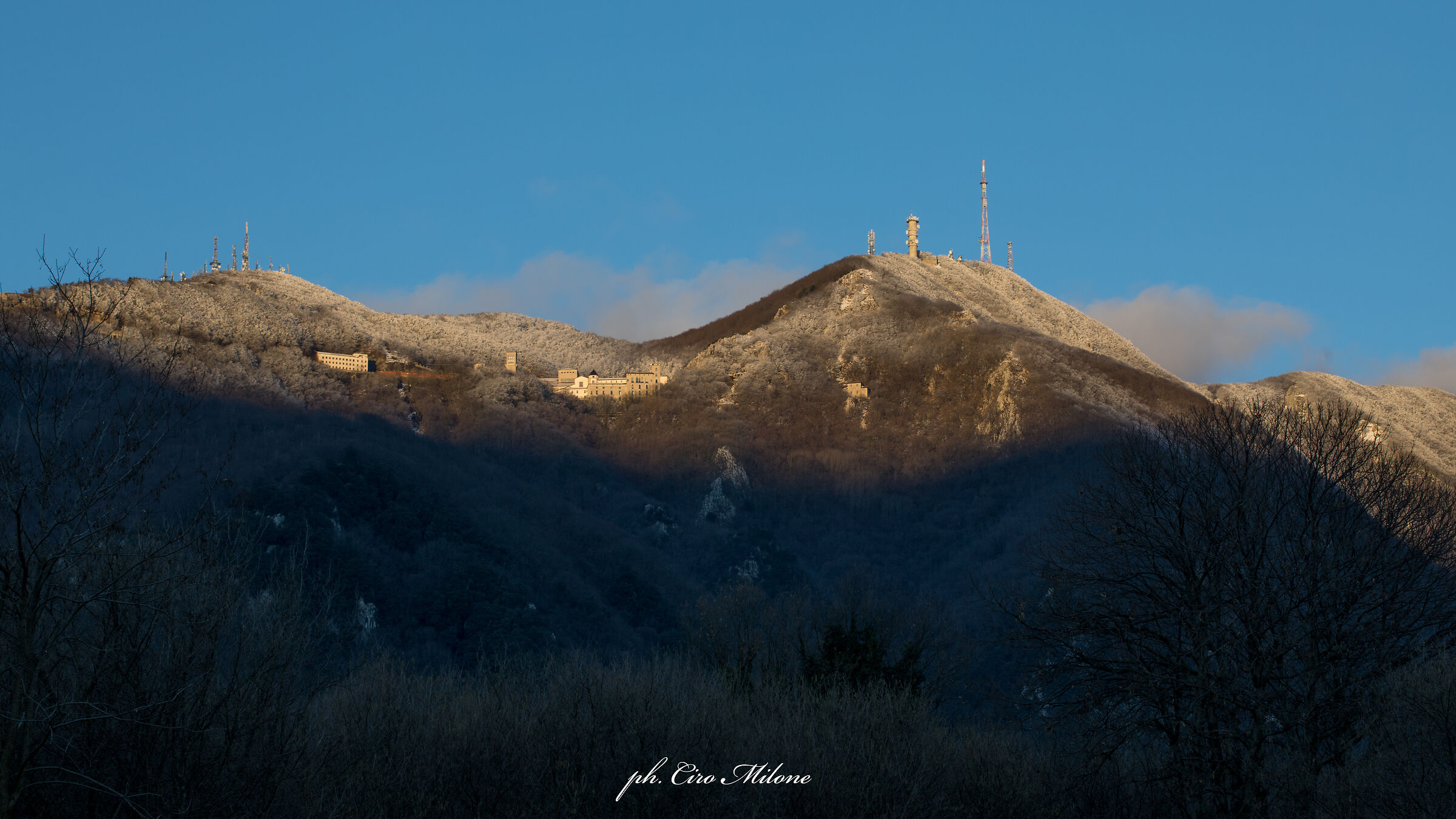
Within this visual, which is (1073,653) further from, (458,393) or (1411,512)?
(458,393)

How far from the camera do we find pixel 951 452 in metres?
166

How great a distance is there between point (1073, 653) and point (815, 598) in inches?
2937

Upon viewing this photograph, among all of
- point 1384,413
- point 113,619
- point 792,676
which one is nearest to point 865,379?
point 1384,413

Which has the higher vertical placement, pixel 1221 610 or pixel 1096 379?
pixel 1096 379

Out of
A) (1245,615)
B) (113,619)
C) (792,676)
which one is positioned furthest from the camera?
(792,676)

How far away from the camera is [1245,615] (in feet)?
94.0

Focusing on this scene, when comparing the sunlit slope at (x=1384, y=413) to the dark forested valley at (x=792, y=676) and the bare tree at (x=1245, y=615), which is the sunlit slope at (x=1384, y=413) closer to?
the dark forested valley at (x=792, y=676)

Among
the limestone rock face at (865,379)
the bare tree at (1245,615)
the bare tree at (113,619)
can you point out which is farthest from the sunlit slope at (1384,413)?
the bare tree at (113,619)

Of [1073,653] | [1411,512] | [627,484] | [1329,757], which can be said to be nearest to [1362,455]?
[1411,512]

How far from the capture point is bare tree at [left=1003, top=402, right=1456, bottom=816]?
28.1m

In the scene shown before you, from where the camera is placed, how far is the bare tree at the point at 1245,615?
28.1m

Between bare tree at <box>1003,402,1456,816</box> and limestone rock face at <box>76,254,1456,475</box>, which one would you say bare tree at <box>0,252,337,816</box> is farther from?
limestone rock face at <box>76,254,1456,475</box>

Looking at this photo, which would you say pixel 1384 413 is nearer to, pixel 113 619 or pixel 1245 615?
pixel 1245 615

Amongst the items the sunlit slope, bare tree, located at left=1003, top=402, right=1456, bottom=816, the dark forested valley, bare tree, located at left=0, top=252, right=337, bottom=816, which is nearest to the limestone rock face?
the sunlit slope
